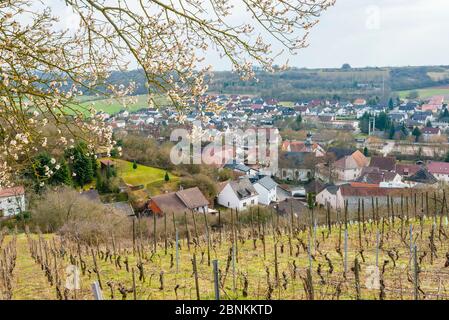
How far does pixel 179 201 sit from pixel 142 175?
636 centimetres

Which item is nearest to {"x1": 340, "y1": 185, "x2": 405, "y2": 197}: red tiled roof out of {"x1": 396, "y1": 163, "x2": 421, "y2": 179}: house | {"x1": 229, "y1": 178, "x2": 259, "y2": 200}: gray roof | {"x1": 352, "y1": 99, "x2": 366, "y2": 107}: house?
{"x1": 229, "y1": 178, "x2": 259, "y2": 200}: gray roof

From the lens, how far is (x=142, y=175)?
33.8 m

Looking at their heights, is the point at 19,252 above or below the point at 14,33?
below

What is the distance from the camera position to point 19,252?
14.3 m

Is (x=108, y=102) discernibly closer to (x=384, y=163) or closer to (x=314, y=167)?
(x=314, y=167)

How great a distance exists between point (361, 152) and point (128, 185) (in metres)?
25.7

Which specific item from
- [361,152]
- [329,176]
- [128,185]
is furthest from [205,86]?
[361,152]

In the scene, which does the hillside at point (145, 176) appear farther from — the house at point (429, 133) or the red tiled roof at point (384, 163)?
the house at point (429, 133)

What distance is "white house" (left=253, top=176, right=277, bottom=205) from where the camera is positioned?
35.2 m

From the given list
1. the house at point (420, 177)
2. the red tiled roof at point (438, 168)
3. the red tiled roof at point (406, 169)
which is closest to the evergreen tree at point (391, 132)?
the red tiled roof at point (406, 169)

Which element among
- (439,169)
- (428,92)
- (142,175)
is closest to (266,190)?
(142,175)
